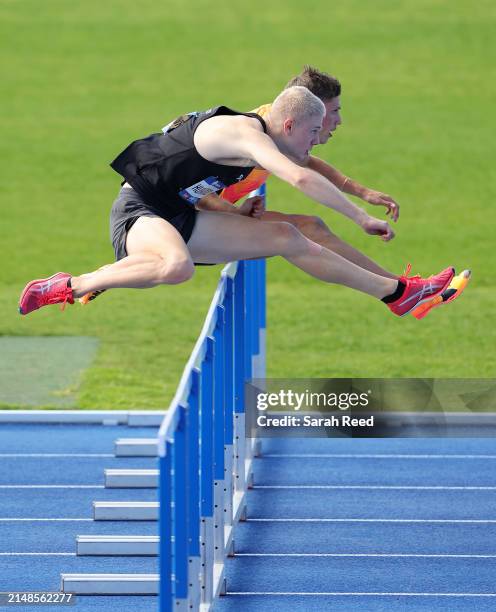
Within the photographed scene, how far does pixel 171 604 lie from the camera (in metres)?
5.53

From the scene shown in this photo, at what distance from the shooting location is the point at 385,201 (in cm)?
776

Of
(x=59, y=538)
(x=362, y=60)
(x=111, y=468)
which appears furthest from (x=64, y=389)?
(x=362, y=60)

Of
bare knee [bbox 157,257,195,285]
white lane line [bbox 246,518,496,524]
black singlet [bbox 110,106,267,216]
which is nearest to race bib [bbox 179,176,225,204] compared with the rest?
black singlet [bbox 110,106,267,216]

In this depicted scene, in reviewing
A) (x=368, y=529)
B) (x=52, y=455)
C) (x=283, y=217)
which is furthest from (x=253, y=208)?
(x=52, y=455)

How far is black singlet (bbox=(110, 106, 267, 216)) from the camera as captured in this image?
728 centimetres

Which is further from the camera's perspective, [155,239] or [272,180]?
[272,180]

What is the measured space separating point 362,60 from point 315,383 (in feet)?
48.5

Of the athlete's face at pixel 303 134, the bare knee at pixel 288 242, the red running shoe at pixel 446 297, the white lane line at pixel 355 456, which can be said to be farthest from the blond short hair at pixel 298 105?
the white lane line at pixel 355 456

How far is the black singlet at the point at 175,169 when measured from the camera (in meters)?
7.28

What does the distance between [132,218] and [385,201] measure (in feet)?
4.26

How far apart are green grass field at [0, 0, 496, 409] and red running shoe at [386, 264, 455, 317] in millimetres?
3920

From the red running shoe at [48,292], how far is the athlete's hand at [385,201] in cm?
159

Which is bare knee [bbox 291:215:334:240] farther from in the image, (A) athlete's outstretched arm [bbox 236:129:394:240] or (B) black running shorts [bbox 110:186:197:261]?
(A) athlete's outstretched arm [bbox 236:129:394:240]

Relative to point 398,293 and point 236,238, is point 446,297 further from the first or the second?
point 236,238
